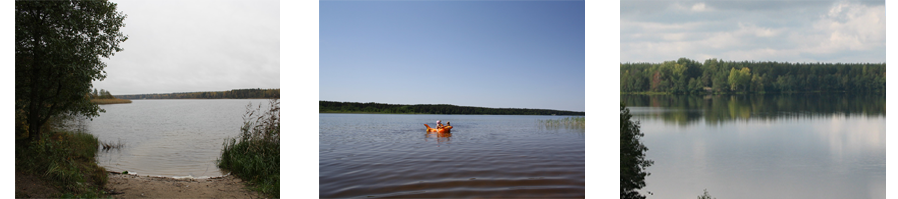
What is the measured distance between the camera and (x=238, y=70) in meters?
2.48

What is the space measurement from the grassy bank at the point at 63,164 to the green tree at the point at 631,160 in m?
3.51

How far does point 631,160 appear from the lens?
2.08 m

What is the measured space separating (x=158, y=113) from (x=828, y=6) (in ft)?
15.9

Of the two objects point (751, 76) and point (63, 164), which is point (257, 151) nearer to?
point (63, 164)

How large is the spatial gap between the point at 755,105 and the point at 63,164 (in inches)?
187

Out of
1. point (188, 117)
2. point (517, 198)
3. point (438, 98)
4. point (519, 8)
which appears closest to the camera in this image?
point (517, 198)

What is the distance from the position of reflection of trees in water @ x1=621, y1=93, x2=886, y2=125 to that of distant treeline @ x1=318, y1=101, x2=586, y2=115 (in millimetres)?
13504

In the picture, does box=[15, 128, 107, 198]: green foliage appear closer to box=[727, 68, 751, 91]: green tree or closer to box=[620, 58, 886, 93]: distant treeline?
box=[620, 58, 886, 93]: distant treeline

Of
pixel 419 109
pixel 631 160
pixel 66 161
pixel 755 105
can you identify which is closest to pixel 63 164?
pixel 66 161

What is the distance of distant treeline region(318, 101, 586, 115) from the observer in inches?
588

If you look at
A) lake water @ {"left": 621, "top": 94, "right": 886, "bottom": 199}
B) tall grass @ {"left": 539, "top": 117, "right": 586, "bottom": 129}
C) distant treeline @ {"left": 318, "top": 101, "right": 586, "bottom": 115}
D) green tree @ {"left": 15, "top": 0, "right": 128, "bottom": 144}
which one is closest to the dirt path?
green tree @ {"left": 15, "top": 0, "right": 128, "bottom": 144}
